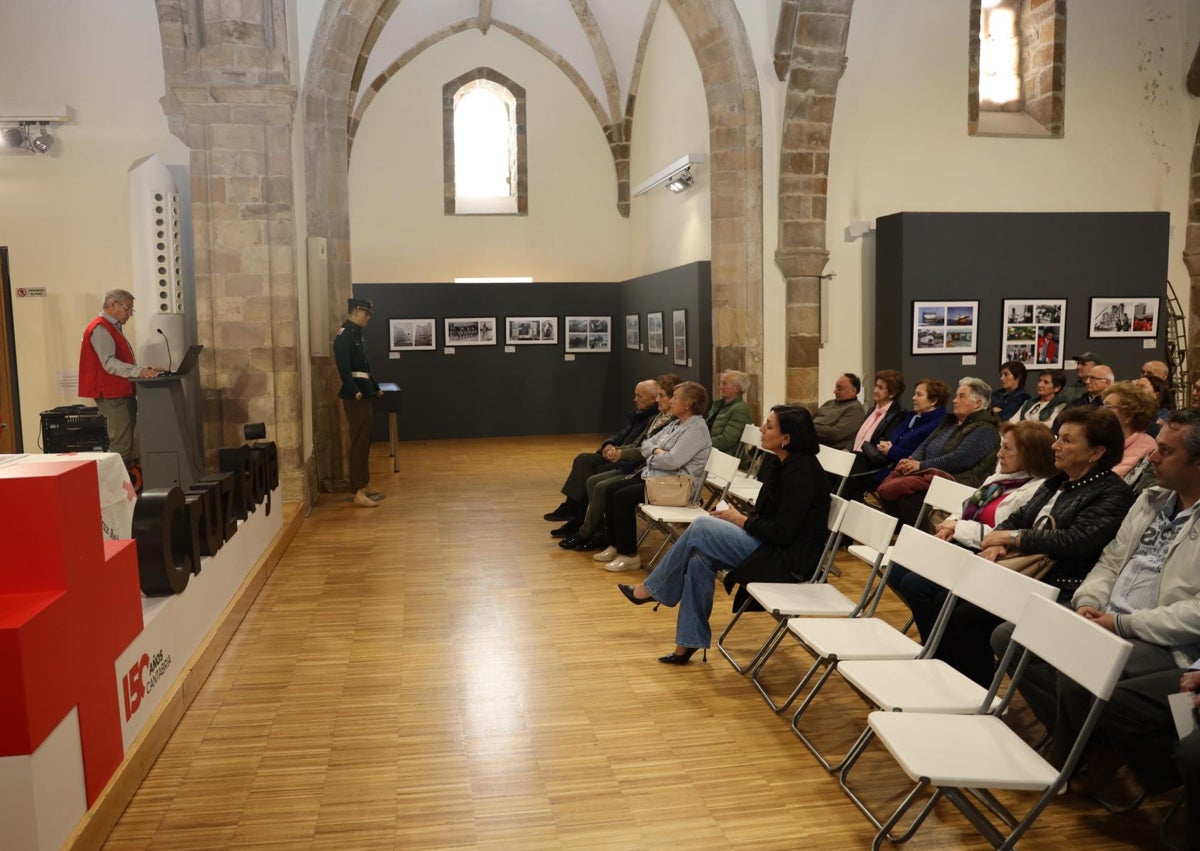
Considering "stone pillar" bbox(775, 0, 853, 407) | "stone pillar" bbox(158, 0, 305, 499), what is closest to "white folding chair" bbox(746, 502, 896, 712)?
"stone pillar" bbox(158, 0, 305, 499)

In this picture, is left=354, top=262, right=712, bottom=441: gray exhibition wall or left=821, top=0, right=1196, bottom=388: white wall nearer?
left=821, top=0, right=1196, bottom=388: white wall

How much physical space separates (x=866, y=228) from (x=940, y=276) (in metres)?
0.99

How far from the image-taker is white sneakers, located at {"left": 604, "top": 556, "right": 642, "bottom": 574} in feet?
24.0

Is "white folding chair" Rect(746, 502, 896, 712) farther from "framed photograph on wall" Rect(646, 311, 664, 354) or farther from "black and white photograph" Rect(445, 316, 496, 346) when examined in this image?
"black and white photograph" Rect(445, 316, 496, 346)

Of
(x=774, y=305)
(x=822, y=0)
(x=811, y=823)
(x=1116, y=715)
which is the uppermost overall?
(x=822, y=0)

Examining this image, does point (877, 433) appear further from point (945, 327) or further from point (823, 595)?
point (945, 327)

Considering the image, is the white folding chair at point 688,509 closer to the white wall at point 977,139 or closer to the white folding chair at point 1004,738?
the white folding chair at point 1004,738

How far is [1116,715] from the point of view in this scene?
330 cm

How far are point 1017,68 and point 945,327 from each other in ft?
12.3

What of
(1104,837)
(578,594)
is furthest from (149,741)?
(1104,837)

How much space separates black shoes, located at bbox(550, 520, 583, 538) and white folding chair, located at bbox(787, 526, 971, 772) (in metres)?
4.02

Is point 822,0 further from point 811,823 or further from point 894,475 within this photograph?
point 811,823

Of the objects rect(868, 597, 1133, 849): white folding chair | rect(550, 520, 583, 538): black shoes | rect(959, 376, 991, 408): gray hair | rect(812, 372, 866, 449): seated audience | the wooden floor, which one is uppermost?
rect(959, 376, 991, 408): gray hair

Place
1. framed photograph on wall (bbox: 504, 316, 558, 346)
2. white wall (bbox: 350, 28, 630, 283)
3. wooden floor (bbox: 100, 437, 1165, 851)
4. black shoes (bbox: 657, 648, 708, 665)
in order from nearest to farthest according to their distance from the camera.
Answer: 1. wooden floor (bbox: 100, 437, 1165, 851)
2. black shoes (bbox: 657, 648, 708, 665)
3. framed photograph on wall (bbox: 504, 316, 558, 346)
4. white wall (bbox: 350, 28, 630, 283)
